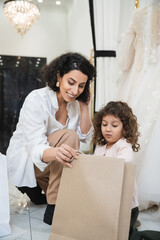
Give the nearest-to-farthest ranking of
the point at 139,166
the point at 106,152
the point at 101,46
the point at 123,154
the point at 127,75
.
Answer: the point at 123,154, the point at 106,152, the point at 139,166, the point at 127,75, the point at 101,46

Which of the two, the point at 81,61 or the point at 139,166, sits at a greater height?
the point at 81,61

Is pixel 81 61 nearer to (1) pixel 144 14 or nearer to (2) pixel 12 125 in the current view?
(1) pixel 144 14

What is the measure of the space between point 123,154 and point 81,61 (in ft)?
1.83

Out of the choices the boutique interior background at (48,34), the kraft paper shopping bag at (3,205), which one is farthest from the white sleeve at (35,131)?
the boutique interior background at (48,34)

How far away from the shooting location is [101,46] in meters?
2.21

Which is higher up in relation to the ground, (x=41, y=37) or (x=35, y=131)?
(x=41, y=37)

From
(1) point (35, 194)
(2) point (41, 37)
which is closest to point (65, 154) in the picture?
(1) point (35, 194)

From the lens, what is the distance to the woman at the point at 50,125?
46.1 inches

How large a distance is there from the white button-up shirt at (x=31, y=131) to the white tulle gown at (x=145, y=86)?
1.59 ft

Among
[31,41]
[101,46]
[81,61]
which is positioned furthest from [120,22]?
[31,41]

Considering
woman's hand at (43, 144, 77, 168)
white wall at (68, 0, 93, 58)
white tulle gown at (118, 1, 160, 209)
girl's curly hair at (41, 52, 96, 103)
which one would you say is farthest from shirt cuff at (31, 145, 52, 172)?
white wall at (68, 0, 93, 58)

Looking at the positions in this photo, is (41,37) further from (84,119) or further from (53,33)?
→ (84,119)

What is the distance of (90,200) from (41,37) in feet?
14.2

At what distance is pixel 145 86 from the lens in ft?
5.33
